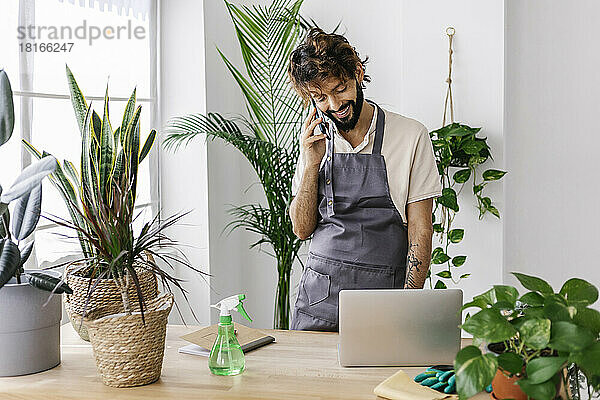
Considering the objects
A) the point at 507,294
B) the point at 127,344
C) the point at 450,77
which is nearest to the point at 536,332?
the point at 507,294

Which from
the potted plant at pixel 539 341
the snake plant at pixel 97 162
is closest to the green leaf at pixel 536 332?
the potted plant at pixel 539 341

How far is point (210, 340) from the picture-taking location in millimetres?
2064

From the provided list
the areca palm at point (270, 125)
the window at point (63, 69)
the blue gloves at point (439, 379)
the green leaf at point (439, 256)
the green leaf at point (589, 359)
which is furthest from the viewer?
the areca palm at point (270, 125)

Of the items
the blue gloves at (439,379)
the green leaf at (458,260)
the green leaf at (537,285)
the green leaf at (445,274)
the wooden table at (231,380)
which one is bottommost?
the wooden table at (231,380)

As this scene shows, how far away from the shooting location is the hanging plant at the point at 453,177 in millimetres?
3172

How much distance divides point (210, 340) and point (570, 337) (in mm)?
1168

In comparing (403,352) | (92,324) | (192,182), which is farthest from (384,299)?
(192,182)

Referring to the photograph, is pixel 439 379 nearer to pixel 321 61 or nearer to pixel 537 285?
pixel 537 285

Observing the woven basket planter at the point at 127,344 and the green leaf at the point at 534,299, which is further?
the woven basket planter at the point at 127,344

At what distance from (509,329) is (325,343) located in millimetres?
959

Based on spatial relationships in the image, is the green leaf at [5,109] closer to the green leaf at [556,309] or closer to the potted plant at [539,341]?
the potted plant at [539,341]

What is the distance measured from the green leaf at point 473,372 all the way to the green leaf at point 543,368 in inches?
2.6

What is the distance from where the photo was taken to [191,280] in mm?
3721

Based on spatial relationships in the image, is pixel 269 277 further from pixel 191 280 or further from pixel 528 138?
pixel 528 138
